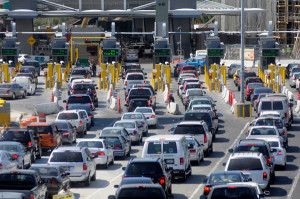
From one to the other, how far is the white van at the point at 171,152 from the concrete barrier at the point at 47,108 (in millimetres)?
21546

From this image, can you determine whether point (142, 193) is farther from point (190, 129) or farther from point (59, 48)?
point (59, 48)

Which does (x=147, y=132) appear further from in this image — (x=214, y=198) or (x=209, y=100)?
(x=214, y=198)

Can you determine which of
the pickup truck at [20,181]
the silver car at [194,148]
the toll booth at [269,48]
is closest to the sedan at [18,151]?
the silver car at [194,148]

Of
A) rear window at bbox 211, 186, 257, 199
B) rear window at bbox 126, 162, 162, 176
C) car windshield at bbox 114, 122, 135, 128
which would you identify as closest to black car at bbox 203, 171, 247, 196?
rear window at bbox 126, 162, 162, 176

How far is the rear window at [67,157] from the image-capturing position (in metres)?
29.2

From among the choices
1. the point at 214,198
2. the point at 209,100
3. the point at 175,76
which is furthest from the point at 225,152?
the point at 175,76

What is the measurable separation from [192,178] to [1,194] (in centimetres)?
1153

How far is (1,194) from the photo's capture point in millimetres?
20953

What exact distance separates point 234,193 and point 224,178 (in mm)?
3970

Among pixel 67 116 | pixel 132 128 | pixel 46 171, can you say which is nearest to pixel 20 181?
pixel 46 171

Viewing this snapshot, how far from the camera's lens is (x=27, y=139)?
1373 inches

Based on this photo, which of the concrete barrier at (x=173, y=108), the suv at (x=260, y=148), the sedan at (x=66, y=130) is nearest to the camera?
the suv at (x=260, y=148)

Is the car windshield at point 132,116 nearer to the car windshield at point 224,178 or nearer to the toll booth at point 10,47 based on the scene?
the car windshield at point 224,178

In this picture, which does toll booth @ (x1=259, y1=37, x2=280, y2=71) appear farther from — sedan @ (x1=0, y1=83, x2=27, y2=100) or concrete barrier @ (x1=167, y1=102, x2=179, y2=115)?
sedan @ (x1=0, y1=83, x2=27, y2=100)
